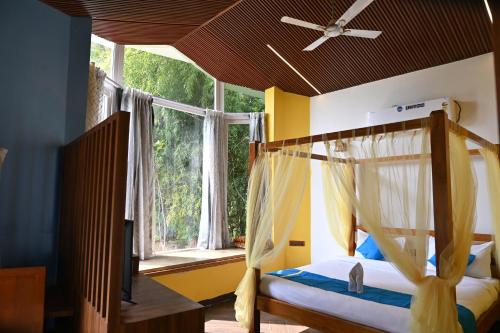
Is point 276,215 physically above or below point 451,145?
below

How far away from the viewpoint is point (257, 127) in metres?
4.99

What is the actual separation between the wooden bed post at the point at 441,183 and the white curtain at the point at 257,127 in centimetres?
282

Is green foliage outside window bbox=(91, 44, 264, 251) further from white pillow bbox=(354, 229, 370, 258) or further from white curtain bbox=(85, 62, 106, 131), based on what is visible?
white pillow bbox=(354, 229, 370, 258)

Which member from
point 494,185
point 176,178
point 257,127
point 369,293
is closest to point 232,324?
point 369,293

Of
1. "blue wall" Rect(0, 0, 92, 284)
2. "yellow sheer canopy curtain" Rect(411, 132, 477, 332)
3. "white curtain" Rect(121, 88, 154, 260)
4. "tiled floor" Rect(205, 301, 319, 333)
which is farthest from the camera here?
"white curtain" Rect(121, 88, 154, 260)

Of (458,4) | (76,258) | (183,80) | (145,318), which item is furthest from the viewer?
(183,80)

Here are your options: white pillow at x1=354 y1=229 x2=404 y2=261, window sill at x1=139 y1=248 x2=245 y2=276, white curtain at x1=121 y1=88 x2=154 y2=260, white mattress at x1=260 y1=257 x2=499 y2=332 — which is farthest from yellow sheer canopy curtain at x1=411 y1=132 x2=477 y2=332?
white curtain at x1=121 y1=88 x2=154 y2=260

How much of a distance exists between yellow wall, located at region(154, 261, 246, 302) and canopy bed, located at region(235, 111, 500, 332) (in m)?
0.87

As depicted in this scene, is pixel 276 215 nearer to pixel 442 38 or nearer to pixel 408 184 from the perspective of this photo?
pixel 408 184

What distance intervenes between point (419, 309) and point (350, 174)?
127cm

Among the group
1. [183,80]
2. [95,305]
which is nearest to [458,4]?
[183,80]

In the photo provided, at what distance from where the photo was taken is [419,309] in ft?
7.37

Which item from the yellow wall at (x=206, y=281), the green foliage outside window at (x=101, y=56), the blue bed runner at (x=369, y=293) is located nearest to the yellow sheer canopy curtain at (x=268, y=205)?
the blue bed runner at (x=369, y=293)

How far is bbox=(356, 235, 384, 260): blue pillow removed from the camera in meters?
4.11
